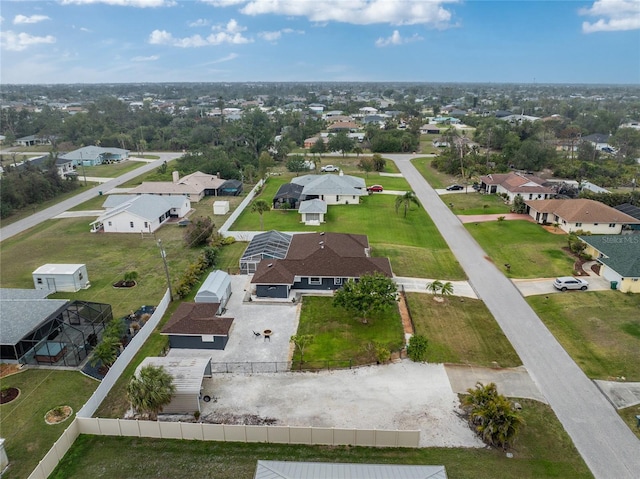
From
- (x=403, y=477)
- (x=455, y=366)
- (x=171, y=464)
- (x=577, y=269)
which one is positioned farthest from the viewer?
(x=577, y=269)

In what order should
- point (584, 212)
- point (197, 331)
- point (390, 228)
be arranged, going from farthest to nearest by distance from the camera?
point (390, 228)
point (584, 212)
point (197, 331)

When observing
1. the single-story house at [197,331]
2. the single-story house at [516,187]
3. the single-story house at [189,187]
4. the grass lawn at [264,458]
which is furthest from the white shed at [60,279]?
the single-story house at [516,187]

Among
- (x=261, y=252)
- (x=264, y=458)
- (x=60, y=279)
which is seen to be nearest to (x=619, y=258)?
(x=261, y=252)

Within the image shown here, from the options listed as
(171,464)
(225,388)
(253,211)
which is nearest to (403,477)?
(171,464)

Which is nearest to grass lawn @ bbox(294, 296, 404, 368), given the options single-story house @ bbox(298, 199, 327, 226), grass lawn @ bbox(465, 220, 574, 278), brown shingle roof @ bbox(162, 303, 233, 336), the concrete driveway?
the concrete driveway

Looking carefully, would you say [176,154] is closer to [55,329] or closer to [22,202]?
[22,202]

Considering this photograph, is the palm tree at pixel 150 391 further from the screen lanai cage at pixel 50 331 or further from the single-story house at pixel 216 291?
the single-story house at pixel 216 291

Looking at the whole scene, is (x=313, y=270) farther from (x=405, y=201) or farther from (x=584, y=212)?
(x=584, y=212)
